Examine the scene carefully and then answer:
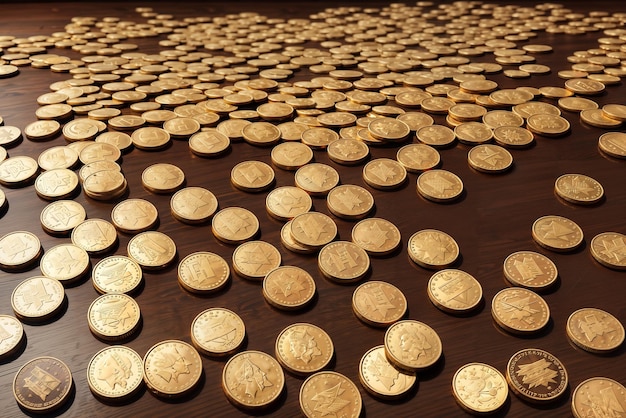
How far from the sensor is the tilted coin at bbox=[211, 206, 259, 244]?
1.33m

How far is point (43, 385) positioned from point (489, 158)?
1.37m

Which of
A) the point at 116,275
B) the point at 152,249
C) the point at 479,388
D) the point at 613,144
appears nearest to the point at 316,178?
the point at 152,249

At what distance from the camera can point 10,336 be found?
1.09 meters

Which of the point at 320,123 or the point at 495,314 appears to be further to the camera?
the point at 320,123

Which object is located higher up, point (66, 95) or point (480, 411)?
point (66, 95)

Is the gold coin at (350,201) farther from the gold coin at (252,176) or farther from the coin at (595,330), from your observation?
the coin at (595,330)

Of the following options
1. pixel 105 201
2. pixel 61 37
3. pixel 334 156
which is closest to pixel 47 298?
pixel 105 201

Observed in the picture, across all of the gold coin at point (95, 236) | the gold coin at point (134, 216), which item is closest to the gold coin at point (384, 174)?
the gold coin at point (134, 216)

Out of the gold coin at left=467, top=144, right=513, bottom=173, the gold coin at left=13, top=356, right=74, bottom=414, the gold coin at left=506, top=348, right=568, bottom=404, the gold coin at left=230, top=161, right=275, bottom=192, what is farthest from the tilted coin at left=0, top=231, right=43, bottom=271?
the gold coin at left=467, top=144, right=513, bottom=173

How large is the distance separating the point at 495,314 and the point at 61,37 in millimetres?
2528

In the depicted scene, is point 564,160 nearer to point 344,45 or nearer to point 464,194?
point 464,194

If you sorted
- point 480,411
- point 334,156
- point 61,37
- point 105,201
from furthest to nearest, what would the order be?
point 61,37 → point 334,156 → point 105,201 → point 480,411

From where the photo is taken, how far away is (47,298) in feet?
3.83

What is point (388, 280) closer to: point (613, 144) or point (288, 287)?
point (288, 287)
